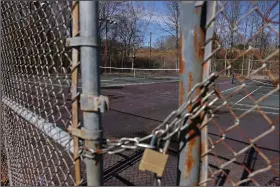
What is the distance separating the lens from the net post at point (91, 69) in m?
0.81

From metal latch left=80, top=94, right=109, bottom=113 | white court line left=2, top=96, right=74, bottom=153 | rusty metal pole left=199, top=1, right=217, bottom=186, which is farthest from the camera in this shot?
white court line left=2, top=96, right=74, bottom=153

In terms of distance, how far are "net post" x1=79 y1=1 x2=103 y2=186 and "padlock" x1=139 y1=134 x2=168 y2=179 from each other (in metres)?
0.18

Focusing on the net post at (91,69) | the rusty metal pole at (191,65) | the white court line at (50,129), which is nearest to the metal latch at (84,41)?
the net post at (91,69)

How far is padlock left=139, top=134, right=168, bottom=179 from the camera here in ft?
2.56

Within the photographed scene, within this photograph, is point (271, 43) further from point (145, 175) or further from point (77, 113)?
point (145, 175)

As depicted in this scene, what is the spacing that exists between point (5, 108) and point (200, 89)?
2.00 meters

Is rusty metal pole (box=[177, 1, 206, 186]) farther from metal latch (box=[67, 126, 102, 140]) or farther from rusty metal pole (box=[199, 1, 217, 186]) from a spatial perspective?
metal latch (box=[67, 126, 102, 140])

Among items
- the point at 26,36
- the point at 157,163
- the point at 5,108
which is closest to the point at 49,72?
the point at 26,36

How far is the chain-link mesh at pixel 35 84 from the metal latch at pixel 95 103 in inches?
8.5

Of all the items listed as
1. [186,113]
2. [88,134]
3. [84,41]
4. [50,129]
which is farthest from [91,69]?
[50,129]

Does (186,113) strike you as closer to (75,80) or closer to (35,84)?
(75,80)

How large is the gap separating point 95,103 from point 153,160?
0.82 ft

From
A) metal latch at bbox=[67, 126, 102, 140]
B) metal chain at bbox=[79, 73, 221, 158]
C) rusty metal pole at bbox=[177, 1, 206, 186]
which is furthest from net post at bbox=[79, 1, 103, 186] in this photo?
rusty metal pole at bbox=[177, 1, 206, 186]

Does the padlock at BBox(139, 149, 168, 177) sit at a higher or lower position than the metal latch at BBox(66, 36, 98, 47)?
lower
